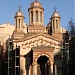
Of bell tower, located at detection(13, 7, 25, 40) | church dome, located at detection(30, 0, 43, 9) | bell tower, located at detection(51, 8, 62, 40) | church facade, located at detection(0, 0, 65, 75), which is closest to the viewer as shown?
church facade, located at detection(0, 0, 65, 75)

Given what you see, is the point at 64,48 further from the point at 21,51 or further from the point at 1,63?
the point at 1,63

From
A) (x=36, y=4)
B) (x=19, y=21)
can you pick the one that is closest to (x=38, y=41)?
(x=19, y=21)

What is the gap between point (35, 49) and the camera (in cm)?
3161

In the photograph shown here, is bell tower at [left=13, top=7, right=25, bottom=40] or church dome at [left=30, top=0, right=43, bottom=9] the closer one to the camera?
bell tower at [left=13, top=7, right=25, bottom=40]

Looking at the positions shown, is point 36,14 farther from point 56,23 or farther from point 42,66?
point 42,66

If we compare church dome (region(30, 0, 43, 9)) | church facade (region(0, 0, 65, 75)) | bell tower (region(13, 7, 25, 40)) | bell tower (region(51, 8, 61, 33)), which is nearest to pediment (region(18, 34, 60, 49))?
church facade (region(0, 0, 65, 75))

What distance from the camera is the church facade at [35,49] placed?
31680 mm

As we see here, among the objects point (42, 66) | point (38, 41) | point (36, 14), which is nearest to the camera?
point (38, 41)

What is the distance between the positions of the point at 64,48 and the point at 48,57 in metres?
2.54

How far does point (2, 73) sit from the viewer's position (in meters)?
36.9

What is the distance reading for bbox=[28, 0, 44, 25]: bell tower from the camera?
118 feet

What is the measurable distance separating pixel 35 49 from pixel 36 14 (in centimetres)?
582

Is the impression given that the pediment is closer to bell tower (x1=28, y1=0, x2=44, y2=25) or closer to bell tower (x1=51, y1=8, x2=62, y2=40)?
bell tower (x1=51, y1=8, x2=62, y2=40)

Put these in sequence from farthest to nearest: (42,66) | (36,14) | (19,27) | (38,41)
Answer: (36,14) → (42,66) → (19,27) → (38,41)
